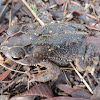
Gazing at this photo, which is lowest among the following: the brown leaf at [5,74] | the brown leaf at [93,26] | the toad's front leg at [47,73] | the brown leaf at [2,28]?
the toad's front leg at [47,73]

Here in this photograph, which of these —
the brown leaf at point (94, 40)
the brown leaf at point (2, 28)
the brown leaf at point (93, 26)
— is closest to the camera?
the brown leaf at point (94, 40)

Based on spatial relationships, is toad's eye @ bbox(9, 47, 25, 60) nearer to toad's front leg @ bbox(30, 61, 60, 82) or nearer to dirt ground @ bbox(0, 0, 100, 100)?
dirt ground @ bbox(0, 0, 100, 100)

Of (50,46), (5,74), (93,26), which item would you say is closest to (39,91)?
(5,74)

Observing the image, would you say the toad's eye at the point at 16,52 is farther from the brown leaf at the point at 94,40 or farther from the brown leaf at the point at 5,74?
the brown leaf at the point at 94,40

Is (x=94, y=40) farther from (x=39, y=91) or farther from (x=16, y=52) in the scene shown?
(x=16, y=52)

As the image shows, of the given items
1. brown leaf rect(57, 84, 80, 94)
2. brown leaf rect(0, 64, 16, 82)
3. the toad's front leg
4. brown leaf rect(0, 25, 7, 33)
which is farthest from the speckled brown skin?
brown leaf rect(0, 25, 7, 33)

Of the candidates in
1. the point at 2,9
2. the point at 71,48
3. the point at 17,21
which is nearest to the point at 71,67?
the point at 71,48

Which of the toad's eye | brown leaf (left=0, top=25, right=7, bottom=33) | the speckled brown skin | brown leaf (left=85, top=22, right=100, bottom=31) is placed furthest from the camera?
brown leaf (left=85, top=22, right=100, bottom=31)

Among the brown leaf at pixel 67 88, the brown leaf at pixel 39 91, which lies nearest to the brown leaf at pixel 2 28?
the brown leaf at pixel 39 91
